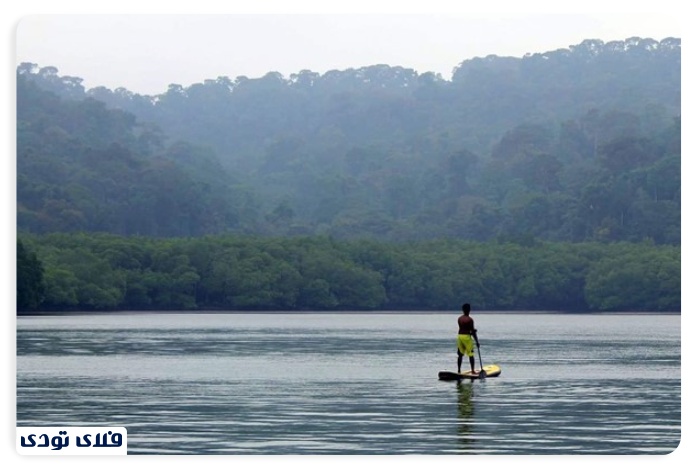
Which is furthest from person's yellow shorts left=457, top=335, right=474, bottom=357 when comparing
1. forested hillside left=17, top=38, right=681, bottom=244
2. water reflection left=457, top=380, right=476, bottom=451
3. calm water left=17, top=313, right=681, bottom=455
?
forested hillside left=17, top=38, right=681, bottom=244

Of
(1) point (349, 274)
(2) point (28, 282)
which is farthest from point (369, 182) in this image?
(2) point (28, 282)

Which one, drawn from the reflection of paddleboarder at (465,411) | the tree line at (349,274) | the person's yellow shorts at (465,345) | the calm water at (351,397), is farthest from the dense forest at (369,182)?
the reflection of paddleboarder at (465,411)

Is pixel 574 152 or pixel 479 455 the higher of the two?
pixel 574 152

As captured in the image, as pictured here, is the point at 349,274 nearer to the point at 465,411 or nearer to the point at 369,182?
the point at 369,182

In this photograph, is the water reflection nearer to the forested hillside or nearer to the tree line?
the tree line

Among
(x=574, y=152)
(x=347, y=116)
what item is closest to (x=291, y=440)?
(x=574, y=152)

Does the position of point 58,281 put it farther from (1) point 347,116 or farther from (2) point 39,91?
(1) point 347,116

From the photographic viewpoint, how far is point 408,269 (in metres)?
115

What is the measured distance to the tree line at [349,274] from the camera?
10475cm

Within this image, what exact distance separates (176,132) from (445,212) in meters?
43.9

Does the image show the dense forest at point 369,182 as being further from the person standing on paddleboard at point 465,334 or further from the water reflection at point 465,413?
the water reflection at point 465,413

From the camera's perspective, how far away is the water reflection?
2300 cm

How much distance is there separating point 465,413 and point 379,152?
140m

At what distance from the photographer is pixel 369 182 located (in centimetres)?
15475
